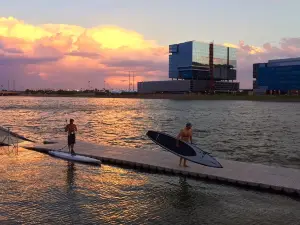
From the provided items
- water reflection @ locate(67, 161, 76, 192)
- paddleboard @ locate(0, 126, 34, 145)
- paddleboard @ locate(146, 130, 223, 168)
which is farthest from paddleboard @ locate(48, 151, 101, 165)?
paddleboard @ locate(0, 126, 34, 145)

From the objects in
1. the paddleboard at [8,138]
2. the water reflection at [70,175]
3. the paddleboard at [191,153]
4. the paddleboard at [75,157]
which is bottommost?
the water reflection at [70,175]

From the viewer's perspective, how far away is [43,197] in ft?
52.4

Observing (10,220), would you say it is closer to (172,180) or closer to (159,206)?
(159,206)

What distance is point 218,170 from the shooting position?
1991 cm

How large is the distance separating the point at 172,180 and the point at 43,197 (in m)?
6.42

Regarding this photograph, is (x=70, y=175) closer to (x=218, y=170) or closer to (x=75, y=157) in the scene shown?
(x=75, y=157)

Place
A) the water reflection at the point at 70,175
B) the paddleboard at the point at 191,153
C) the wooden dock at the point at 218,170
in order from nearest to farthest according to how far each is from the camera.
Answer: the wooden dock at the point at 218,170, the water reflection at the point at 70,175, the paddleboard at the point at 191,153

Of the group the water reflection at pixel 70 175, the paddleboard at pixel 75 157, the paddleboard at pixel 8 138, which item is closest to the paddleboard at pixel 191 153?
the paddleboard at pixel 75 157

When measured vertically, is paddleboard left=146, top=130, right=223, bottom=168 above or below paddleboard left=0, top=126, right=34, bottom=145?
above

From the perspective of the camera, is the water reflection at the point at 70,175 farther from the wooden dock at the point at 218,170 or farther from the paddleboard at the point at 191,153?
the paddleboard at the point at 191,153

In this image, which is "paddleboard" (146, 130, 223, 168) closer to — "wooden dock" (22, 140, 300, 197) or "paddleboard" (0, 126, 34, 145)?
"wooden dock" (22, 140, 300, 197)

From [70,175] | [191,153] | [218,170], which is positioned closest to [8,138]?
[70,175]

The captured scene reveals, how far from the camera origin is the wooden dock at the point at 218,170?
17469mm

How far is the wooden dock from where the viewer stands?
1747cm
